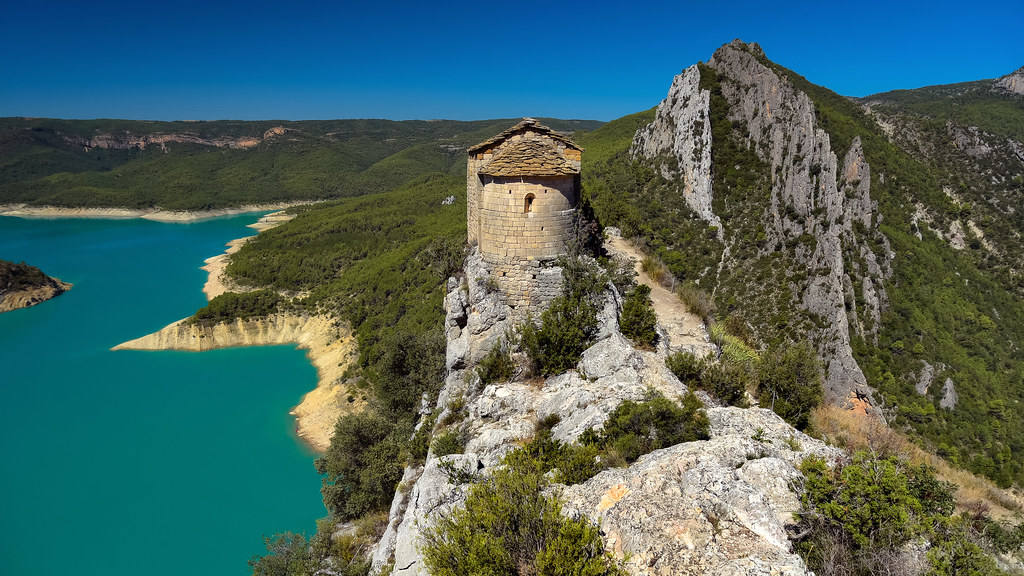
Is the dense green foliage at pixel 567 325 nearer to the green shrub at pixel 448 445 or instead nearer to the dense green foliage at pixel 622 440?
the green shrub at pixel 448 445

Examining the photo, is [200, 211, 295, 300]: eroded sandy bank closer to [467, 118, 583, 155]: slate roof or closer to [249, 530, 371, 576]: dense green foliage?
[249, 530, 371, 576]: dense green foliage

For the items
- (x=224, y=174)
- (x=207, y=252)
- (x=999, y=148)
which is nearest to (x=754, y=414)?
(x=999, y=148)

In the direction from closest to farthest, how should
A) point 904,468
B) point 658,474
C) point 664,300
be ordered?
point 904,468 < point 658,474 < point 664,300

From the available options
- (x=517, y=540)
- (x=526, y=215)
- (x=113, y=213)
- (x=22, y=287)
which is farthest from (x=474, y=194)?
(x=113, y=213)

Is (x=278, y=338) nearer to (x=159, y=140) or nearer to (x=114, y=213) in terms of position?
(x=114, y=213)

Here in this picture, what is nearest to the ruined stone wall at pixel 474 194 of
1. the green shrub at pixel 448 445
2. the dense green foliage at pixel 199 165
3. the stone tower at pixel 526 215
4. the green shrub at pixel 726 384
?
the stone tower at pixel 526 215

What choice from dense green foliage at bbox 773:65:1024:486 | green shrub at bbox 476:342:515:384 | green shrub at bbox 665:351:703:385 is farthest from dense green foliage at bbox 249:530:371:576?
dense green foliage at bbox 773:65:1024:486

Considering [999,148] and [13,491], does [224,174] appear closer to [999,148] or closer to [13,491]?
[13,491]
